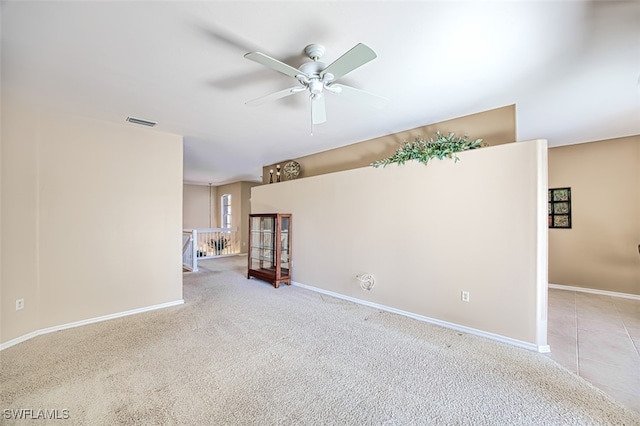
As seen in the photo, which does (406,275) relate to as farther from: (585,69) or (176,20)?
(176,20)

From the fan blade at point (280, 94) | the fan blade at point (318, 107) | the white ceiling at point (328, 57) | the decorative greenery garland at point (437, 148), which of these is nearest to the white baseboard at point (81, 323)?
the white ceiling at point (328, 57)

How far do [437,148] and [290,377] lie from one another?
9.74 ft

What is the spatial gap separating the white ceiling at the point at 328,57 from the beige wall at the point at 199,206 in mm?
7392

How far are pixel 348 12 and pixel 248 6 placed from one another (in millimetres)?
620

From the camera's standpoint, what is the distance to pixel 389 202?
3.80 metres

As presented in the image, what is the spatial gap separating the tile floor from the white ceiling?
2706 mm

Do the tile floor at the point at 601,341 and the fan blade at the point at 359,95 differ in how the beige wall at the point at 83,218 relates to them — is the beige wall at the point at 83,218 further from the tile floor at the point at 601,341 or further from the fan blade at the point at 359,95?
the tile floor at the point at 601,341

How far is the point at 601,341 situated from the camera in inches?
113

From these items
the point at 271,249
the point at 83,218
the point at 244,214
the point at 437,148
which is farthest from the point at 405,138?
the point at 244,214

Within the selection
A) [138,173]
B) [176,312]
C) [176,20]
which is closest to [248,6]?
[176,20]

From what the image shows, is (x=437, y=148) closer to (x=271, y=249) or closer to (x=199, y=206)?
(x=271, y=249)

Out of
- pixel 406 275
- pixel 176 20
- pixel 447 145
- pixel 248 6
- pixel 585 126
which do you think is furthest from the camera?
pixel 585 126

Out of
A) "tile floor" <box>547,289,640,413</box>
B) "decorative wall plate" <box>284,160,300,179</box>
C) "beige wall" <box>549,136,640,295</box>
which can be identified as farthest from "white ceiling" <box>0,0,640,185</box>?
"tile floor" <box>547,289,640,413</box>

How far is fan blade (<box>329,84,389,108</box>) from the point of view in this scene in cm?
226
